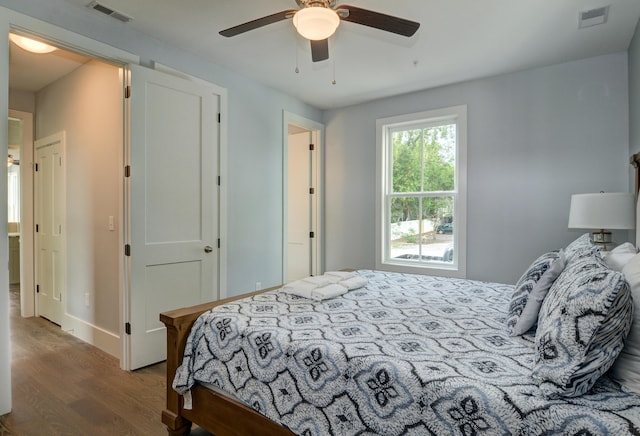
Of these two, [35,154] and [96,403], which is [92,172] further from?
[96,403]

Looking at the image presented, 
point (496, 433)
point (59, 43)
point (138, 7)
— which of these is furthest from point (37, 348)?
point (496, 433)

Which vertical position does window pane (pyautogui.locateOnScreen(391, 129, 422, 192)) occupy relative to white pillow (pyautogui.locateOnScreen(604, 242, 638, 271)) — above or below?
above

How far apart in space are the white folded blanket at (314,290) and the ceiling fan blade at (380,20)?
1.56m

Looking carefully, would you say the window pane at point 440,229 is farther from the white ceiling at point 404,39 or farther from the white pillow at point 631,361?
the white pillow at point 631,361

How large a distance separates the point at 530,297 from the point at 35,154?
517 centimetres

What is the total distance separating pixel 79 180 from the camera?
3643 millimetres

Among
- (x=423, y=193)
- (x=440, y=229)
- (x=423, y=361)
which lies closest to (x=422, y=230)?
(x=440, y=229)

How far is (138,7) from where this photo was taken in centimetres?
250

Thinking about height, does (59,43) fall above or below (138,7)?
below

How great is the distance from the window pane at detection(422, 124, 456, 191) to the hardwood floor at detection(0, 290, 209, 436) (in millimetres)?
3260

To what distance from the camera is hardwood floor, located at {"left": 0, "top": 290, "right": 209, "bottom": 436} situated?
2098 mm

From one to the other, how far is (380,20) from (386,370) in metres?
1.74

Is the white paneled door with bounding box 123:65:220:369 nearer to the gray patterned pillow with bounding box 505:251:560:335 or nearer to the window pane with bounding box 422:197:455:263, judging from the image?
the window pane with bounding box 422:197:455:263

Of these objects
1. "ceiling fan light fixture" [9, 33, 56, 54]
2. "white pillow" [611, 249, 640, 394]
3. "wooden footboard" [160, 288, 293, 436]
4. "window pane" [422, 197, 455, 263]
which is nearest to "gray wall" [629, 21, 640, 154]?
"window pane" [422, 197, 455, 263]
